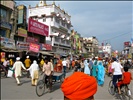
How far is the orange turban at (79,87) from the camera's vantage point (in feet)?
5.58

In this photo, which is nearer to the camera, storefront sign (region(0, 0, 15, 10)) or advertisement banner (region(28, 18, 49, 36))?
storefront sign (region(0, 0, 15, 10))

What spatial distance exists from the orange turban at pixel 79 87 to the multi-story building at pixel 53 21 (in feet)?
110

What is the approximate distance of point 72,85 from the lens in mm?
1717

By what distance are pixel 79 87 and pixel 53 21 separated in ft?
122

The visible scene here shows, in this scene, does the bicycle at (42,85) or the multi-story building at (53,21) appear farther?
the multi-story building at (53,21)

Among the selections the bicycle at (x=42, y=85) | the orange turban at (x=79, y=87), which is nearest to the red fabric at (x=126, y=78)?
the bicycle at (x=42, y=85)

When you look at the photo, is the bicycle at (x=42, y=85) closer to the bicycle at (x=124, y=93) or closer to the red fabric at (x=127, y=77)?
the bicycle at (x=124, y=93)

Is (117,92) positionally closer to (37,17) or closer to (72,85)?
(72,85)

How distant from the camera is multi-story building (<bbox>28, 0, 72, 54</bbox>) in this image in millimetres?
37484

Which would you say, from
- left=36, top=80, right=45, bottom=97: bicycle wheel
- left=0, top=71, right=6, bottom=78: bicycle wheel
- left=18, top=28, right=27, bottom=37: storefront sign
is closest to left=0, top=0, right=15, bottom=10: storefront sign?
left=18, top=28, right=27, bottom=37: storefront sign

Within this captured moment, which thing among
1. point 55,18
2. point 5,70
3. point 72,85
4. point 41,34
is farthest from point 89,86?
point 55,18

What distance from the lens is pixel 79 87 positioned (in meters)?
1.69

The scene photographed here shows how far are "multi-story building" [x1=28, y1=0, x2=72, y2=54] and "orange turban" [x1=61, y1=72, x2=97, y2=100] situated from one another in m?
33.6

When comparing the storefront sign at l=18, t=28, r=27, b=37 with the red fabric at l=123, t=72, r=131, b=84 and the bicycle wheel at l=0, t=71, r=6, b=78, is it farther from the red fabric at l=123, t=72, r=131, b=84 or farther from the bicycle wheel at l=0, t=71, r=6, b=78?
the red fabric at l=123, t=72, r=131, b=84
